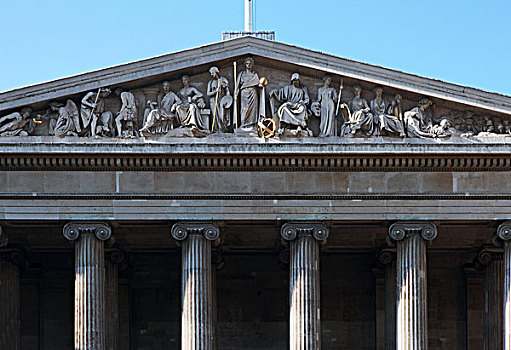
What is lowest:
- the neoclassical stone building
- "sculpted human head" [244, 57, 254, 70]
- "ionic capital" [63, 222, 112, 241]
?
"ionic capital" [63, 222, 112, 241]

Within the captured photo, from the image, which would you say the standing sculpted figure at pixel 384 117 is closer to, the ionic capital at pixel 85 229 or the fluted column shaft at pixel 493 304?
the fluted column shaft at pixel 493 304

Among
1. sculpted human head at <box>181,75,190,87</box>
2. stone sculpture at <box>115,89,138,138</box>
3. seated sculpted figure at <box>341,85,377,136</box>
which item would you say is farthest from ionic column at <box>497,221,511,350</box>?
stone sculpture at <box>115,89,138,138</box>

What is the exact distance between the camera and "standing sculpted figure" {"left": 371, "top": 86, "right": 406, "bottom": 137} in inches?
1772

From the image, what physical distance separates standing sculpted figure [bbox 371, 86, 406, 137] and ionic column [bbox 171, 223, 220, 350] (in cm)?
622

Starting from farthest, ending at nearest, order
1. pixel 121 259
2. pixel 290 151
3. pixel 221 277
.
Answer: pixel 221 277
pixel 121 259
pixel 290 151

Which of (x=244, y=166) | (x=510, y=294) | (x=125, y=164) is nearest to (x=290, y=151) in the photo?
(x=244, y=166)

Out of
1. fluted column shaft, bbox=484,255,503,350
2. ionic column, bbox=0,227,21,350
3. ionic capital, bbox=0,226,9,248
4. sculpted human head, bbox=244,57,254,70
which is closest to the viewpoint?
sculpted human head, bbox=244,57,254,70

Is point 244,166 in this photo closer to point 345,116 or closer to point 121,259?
point 345,116

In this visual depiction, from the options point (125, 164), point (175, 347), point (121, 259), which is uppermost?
point (125, 164)

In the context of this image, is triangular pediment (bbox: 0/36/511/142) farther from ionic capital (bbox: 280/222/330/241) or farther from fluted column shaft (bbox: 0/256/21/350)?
fluted column shaft (bbox: 0/256/21/350)

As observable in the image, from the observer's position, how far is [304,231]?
45.2 m

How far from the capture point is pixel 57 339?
52.2 metres

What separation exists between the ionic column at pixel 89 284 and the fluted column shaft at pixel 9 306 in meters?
3.60

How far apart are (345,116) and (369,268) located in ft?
31.7
